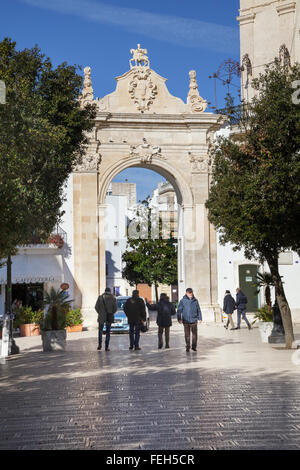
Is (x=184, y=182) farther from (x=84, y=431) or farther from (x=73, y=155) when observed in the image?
(x=84, y=431)

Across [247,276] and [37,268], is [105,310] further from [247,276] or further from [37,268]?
[247,276]

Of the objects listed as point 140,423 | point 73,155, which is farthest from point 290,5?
point 140,423

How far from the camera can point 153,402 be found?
9.10 m

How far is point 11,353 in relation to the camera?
1820 cm

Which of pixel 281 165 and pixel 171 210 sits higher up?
pixel 171 210

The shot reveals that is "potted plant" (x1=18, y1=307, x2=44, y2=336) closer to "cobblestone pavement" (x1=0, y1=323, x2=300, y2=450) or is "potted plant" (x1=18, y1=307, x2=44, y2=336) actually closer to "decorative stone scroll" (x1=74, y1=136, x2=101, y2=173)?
"decorative stone scroll" (x1=74, y1=136, x2=101, y2=173)

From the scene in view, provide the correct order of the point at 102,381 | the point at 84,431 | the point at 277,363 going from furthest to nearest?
the point at 277,363, the point at 102,381, the point at 84,431

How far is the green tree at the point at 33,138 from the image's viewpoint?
1292 centimetres

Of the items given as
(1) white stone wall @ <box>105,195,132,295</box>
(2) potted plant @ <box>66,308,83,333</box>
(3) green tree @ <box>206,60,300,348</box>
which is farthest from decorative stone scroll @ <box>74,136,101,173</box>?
(1) white stone wall @ <box>105,195,132,295</box>

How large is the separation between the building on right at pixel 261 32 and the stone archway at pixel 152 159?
12.4 feet

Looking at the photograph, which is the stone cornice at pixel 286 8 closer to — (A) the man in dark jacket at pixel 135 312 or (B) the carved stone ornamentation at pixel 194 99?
(B) the carved stone ornamentation at pixel 194 99

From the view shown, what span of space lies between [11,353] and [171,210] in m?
53.2

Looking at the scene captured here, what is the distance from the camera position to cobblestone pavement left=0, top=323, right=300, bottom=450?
6.72 metres

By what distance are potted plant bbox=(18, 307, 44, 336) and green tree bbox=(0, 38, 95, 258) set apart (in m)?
12.1
